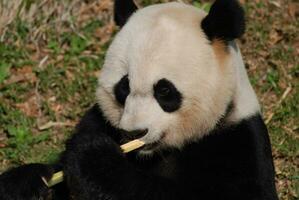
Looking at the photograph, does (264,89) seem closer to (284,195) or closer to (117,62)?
(284,195)

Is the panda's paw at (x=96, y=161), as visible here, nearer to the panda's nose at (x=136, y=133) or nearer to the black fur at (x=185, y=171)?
the black fur at (x=185, y=171)

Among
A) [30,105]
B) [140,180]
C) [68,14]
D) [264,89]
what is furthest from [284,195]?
[68,14]

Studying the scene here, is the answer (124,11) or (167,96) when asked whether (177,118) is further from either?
(124,11)

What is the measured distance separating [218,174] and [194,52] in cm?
80

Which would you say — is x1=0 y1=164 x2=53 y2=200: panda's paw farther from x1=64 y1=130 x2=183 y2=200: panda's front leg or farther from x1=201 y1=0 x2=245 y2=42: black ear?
x1=201 y1=0 x2=245 y2=42: black ear

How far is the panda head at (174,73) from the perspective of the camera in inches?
174

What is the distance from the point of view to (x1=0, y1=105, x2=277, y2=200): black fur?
4.43m

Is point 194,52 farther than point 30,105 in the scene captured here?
No

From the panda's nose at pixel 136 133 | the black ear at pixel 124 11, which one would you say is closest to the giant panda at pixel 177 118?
the panda's nose at pixel 136 133

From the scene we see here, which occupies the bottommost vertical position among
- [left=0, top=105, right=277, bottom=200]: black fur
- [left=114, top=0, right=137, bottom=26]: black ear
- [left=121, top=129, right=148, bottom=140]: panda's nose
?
[left=0, top=105, right=277, bottom=200]: black fur

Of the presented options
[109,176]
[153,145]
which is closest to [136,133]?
[153,145]

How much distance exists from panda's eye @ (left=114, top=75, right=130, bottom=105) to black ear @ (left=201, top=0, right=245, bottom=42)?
0.63 meters

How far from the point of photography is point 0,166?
6.47 meters

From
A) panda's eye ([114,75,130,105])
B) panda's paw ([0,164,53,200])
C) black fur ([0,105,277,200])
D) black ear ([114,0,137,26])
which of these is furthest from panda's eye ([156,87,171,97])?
panda's paw ([0,164,53,200])
